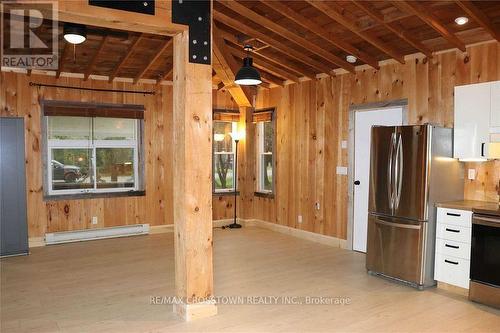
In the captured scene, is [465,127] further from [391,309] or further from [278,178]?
[278,178]

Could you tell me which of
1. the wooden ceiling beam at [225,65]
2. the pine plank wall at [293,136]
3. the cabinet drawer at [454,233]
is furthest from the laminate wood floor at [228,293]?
the wooden ceiling beam at [225,65]

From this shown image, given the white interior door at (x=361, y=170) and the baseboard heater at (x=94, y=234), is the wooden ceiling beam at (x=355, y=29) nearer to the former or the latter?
the white interior door at (x=361, y=170)

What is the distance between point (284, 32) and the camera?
4.73 m

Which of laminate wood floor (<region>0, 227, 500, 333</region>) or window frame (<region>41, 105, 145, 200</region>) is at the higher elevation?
window frame (<region>41, 105, 145, 200</region>)

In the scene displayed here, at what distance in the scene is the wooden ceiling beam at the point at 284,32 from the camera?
14.1 feet

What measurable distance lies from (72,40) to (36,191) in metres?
2.78

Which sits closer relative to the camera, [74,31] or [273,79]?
[74,31]

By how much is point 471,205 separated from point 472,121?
87 centimetres

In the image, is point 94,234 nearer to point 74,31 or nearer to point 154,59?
point 154,59

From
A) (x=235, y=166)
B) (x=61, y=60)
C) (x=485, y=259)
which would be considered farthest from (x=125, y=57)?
(x=485, y=259)

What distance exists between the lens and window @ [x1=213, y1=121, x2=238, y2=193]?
7.88 metres

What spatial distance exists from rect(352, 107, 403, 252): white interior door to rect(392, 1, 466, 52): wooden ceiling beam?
4.88 feet

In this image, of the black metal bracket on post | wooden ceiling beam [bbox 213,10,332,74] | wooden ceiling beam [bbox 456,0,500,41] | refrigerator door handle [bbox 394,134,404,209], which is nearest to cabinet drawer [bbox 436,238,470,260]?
refrigerator door handle [bbox 394,134,404,209]

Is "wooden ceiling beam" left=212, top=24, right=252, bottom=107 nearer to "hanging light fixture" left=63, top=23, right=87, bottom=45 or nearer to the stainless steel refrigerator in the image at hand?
"hanging light fixture" left=63, top=23, right=87, bottom=45
